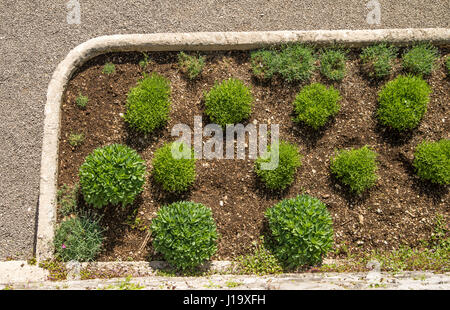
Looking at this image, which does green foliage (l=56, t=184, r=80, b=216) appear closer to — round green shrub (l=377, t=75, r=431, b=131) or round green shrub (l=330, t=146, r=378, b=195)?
round green shrub (l=330, t=146, r=378, b=195)

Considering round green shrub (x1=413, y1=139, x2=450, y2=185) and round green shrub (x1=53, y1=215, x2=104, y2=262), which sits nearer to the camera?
round green shrub (x1=53, y1=215, x2=104, y2=262)

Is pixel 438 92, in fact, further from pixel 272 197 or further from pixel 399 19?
pixel 272 197

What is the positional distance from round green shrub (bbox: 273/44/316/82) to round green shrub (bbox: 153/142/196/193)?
1.80m

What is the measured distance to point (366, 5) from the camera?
6359mm

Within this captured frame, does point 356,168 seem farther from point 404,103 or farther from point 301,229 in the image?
point 301,229

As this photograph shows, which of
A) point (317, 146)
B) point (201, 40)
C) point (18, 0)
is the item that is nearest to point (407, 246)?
point (317, 146)

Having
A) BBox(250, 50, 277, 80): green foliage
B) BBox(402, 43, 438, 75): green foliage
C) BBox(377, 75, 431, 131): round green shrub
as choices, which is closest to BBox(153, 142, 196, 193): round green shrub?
BBox(250, 50, 277, 80): green foliage

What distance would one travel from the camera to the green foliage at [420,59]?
5848 mm

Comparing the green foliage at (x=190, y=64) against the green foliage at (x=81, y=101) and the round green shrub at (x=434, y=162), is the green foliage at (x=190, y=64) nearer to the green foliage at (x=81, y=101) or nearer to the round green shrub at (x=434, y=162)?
the green foliage at (x=81, y=101)

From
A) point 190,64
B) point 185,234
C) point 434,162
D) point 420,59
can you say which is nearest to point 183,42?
point 190,64

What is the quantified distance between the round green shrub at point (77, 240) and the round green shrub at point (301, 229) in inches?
95.7

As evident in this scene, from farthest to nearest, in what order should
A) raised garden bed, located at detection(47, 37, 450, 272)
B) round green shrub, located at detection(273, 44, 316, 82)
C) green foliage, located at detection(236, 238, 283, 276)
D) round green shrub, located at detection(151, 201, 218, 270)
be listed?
1. round green shrub, located at detection(273, 44, 316, 82)
2. raised garden bed, located at detection(47, 37, 450, 272)
3. green foliage, located at detection(236, 238, 283, 276)
4. round green shrub, located at detection(151, 201, 218, 270)

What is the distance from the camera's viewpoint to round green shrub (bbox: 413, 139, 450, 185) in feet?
18.5

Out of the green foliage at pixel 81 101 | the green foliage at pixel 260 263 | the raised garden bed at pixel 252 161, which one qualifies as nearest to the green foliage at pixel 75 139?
the raised garden bed at pixel 252 161
